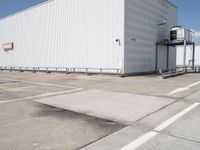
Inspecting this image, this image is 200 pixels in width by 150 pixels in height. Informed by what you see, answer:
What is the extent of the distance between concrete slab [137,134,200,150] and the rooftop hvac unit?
20848 millimetres

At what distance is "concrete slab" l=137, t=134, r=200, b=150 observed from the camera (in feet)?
12.0

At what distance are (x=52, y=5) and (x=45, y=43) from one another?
16.4 ft

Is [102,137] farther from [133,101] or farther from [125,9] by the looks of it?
[125,9]

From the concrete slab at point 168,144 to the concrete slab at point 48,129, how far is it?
938 millimetres

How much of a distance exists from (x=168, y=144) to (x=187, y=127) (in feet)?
3.86

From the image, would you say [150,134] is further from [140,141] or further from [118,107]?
[118,107]

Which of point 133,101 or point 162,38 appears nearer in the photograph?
point 133,101

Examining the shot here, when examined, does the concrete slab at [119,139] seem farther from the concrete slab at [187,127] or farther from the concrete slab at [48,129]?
the concrete slab at [187,127]

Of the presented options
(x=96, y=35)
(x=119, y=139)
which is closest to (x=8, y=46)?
(x=96, y=35)

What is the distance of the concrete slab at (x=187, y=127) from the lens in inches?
166

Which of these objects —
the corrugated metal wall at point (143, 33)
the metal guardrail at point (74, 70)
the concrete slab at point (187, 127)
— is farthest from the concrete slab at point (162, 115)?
the corrugated metal wall at point (143, 33)

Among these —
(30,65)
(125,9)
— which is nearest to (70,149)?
(125,9)

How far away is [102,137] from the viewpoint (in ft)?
13.6

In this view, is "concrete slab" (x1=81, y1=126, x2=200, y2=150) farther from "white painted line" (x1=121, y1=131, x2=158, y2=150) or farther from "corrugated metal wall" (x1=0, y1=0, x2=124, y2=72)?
"corrugated metal wall" (x1=0, y1=0, x2=124, y2=72)
